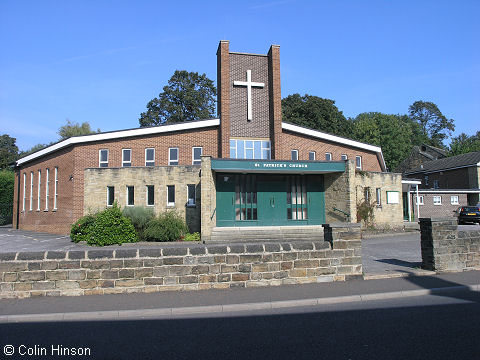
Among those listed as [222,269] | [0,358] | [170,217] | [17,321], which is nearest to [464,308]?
[222,269]

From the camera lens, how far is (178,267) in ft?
26.2

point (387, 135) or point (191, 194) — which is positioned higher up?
point (387, 135)

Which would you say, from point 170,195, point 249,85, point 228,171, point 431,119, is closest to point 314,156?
point 249,85

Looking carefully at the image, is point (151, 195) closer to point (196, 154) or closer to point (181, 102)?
point (196, 154)

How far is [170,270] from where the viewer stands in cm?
796

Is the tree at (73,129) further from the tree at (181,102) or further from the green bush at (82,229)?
the green bush at (82,229)

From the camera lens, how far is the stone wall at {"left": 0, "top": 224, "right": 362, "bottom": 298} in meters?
7.59

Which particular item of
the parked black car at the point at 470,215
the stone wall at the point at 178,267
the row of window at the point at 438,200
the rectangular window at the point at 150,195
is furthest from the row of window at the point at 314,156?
the stone wall at the point at 178,267

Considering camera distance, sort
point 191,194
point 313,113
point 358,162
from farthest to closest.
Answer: point 313,113 < point 358,162 < point 191,194

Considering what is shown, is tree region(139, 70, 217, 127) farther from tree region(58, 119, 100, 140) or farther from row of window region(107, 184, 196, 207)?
row of window region(107, 184, 196, 207)

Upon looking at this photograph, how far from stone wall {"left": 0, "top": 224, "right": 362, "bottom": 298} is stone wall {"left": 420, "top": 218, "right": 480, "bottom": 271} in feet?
8.26

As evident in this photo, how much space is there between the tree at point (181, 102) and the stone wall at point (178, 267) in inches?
1808

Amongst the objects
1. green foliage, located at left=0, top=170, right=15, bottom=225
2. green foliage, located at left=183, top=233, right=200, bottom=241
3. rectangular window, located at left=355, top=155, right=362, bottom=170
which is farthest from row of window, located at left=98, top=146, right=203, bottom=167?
green foliage, located at left=0, top=170, right=15, bottom=225

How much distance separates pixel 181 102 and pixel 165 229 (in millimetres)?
38257
